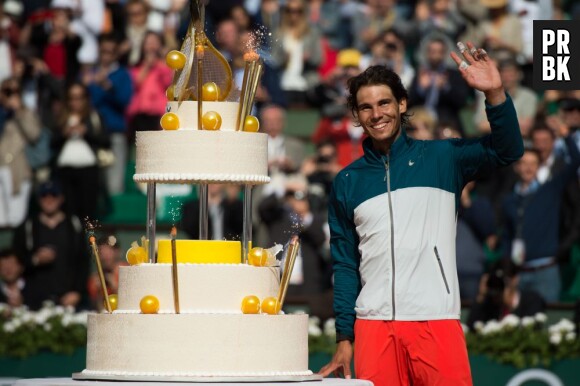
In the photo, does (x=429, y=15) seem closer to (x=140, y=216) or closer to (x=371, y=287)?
(x=140, y=216)

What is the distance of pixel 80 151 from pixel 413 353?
351 inches

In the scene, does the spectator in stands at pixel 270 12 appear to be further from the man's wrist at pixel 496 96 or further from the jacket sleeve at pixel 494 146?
the man's wrist at pixel 496 96

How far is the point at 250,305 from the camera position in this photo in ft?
21.5

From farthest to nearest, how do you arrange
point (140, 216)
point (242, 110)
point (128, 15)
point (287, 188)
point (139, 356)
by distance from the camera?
point (128, 15)
point (140, 216)
point (287, 188)
point (242, 110)
point (139, 356)

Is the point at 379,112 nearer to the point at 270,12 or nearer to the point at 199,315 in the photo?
the point at 199,315

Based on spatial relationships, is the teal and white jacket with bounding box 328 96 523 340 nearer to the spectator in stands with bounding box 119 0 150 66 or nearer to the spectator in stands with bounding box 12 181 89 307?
the spectator in stands with bounding box 12 181 89 307

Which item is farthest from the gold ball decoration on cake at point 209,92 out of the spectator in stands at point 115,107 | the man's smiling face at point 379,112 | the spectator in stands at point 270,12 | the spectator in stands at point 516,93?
the spectator in stands at point 270,12

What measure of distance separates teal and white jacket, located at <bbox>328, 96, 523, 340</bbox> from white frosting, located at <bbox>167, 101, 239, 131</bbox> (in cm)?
64

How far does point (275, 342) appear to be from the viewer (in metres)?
6.55

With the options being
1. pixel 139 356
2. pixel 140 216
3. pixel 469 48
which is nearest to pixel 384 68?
pixel 469 48

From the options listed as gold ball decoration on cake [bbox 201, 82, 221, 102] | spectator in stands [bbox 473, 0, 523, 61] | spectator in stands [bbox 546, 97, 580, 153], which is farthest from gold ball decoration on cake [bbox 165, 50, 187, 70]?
spectator in stands [bbox 473, 0, 523, 61]

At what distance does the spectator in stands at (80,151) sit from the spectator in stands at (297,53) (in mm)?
2170

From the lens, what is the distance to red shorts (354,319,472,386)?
22.2 ft

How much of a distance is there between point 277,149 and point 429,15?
8.46ft
